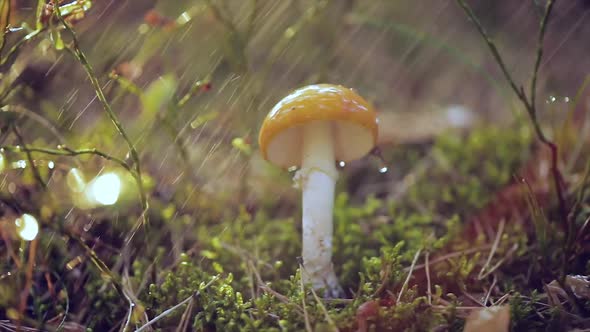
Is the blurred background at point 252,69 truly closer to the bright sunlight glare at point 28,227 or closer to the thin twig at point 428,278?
the bright sunlight glare at point 28,227

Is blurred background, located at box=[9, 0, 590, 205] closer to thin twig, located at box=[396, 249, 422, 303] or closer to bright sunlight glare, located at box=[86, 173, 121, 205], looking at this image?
bright sunlight glare, located at box=[86, 173, 121, 205]

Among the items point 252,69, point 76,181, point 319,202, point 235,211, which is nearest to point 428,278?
point 319,202

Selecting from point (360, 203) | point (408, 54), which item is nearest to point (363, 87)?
point (360, 203)

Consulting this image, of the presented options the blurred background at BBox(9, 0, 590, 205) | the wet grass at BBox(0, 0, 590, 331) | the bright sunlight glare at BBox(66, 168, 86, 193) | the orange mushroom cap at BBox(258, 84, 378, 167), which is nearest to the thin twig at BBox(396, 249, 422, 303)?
Result: the wet grass at BBox(0, 0, 590, 331)

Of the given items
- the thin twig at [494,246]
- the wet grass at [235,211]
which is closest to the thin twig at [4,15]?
the wet grass at [235,211]

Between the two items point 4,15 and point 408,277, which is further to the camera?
point 408,277

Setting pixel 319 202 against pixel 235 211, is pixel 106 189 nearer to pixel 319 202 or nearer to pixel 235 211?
pixel 319 202

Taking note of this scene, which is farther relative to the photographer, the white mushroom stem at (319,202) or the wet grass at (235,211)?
the white mushroom stem at (319,202)
